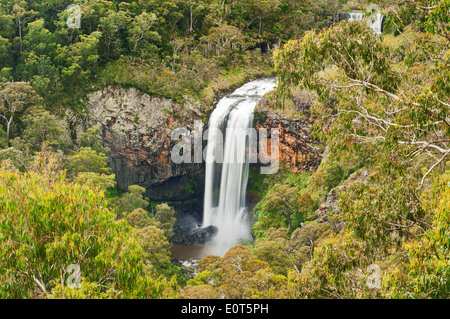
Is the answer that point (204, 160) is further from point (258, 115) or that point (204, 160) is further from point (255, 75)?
point (255, 75)

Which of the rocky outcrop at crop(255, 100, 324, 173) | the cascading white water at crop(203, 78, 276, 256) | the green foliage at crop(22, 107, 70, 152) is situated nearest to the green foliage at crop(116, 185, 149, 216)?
the green foliage at crop(22, 107, 70, 152)

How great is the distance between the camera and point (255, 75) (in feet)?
131

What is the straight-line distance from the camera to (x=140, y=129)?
103 feet

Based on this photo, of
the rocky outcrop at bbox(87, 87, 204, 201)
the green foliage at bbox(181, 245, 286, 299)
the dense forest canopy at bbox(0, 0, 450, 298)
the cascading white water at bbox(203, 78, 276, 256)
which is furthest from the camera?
the rocky outcrop at bbox(87, 87, 204, 201)

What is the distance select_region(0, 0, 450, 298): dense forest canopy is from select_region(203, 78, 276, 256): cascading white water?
1.98 meters

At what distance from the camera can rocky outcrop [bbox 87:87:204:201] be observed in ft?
103

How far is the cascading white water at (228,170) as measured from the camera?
31125mm

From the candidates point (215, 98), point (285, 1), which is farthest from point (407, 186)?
point (285, 1)

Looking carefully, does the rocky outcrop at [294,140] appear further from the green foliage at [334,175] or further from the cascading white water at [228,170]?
the green foliage at [334,175]

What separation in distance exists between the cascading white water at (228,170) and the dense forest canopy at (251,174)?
1.98m

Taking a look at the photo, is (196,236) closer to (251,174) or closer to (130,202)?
(130,202)

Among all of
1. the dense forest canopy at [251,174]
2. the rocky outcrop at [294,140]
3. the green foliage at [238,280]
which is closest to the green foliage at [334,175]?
the dense forest canopy at [251,174]

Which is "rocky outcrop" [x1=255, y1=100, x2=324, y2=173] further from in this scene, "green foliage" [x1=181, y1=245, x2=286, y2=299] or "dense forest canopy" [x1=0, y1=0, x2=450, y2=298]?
"green foliage" [x1=181, y1=245, x2=286, y2=299]
